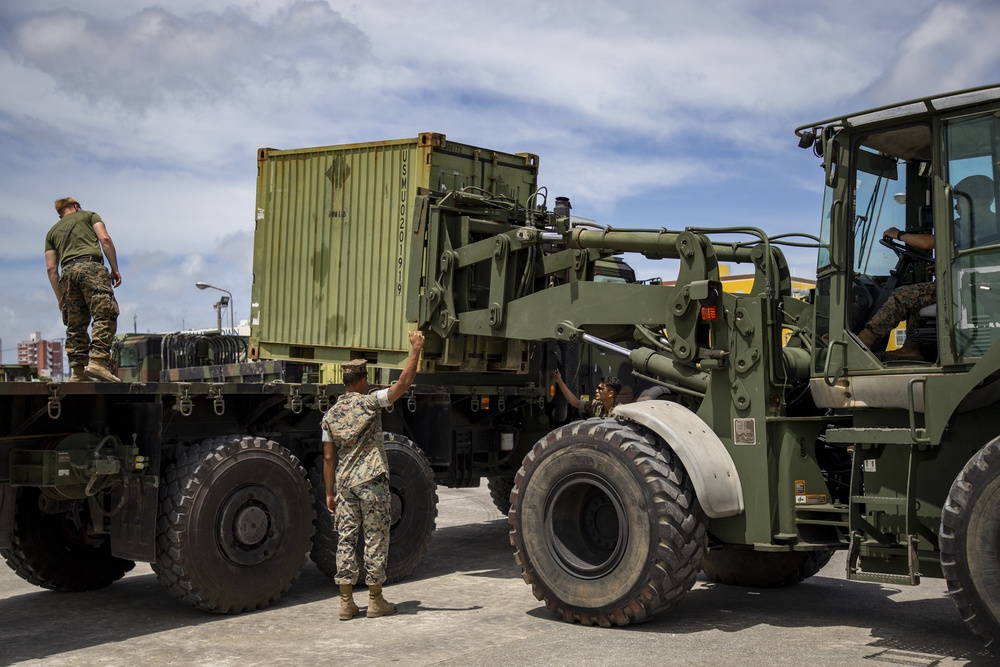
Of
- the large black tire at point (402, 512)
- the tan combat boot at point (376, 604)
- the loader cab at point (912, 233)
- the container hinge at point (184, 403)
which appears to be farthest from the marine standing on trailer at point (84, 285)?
the loader cab at point (912, 233)

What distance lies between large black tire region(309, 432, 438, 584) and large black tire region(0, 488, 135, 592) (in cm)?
171

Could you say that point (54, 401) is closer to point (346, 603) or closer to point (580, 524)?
point (346, 603)

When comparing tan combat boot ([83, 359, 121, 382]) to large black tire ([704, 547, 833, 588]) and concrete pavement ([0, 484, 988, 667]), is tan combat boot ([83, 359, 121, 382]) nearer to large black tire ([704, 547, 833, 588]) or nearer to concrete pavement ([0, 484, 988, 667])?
concrete pavement ([0, 484, 988, 667])

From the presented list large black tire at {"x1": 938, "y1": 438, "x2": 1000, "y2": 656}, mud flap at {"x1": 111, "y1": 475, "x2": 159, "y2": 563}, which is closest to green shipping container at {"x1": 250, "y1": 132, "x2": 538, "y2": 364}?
mud flap at {"x1": 111, "y1": 475, "x2": 159, "y2": 563}

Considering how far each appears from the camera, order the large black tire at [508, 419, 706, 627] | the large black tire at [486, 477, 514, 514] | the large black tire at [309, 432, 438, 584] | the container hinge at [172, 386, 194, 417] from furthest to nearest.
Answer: the large black tire at [486, 477, 514, 514] < the large black tire at [309, 432, 438, 584] < the container hinge at [172, 386, 194, 417] < the large black tire at [508, 419, 706, 627]

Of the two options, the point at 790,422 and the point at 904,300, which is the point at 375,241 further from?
the point at 904,300

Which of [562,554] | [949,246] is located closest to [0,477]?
[562,554]

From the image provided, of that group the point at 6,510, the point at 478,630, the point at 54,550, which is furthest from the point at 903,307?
the point at 54,550

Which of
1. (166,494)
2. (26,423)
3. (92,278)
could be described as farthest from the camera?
(92,278)

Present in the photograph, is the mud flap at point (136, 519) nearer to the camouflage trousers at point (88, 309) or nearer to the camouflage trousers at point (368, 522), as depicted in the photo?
the camouflage trousers at point (88, 309)

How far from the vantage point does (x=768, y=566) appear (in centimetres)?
845

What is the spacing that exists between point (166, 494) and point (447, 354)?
9.64 ft

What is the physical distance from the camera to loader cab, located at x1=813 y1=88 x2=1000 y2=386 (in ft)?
19.5

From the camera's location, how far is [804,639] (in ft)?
21.6
